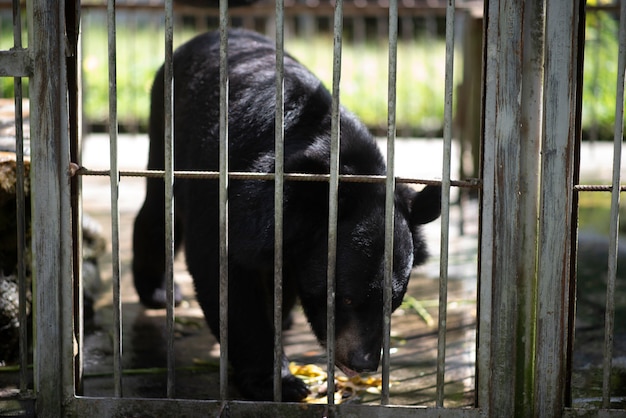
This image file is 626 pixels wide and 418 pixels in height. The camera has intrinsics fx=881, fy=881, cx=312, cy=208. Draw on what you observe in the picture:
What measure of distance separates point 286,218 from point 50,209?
0.99 meters

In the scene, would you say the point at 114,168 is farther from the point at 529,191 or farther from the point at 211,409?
the point at 529,191

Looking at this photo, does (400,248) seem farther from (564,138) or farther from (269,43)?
(269,43)

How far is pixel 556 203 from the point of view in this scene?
312 centimetres

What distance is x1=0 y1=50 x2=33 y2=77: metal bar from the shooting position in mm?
3107

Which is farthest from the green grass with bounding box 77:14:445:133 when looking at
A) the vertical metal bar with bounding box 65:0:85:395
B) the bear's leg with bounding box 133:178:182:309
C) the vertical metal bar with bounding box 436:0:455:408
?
the vertical metal bar with bounding box 436:0:455:408

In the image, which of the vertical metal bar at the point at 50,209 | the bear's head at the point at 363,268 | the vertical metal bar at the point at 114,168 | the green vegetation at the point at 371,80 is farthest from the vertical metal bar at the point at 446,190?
the green vegetation at the point at 371,80

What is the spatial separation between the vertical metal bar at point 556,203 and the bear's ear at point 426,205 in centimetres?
74

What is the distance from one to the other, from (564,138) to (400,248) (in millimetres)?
904

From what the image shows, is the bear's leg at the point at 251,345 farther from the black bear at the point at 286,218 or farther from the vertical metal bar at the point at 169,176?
the vertical metal bar at the point at 169,176

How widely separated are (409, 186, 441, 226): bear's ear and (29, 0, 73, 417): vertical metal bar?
150 centimetres

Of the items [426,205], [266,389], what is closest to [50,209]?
[266,389]

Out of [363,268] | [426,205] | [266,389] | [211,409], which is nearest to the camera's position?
[211,409]

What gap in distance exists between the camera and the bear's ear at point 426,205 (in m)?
3.82

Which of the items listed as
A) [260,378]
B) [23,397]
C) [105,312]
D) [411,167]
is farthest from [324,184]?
[411,167]
